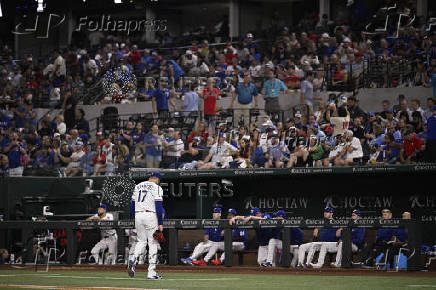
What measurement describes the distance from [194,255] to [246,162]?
223 centimetres

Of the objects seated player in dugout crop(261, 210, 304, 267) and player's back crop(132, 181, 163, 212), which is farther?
seated player in dugout crop(261, 210, 304, 267)

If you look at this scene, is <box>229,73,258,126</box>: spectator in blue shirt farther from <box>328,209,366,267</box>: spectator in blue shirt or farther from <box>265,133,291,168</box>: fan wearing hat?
<box>328,209,366,267</box>: spectator in blue shirt

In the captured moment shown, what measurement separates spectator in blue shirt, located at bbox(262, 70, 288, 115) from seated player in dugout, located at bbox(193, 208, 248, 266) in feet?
13.3

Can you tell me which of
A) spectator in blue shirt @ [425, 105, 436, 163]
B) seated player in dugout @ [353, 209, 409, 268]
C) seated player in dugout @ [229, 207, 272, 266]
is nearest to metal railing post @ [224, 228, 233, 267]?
seated player in dugout @ [229, 207, 272, 266]

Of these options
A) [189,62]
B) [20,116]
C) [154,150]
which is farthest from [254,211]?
Answer: [20,116]

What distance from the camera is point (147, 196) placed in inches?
543

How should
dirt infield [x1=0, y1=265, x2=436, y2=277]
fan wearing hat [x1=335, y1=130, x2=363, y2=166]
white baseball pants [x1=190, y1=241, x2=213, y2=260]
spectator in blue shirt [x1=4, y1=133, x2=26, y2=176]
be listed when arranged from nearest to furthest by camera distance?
dirt infield [x1=0, y1=265, x2=436, y2=277], fan wearing hat [x1=335, y1=130, x2=363, y2=166], white baseball pants [x1=190, y1=241, x2=213, y2=260], spectator in blue shirt [x1=4, y1=133, x2=26, y2=176]

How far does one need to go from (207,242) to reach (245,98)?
479 cm

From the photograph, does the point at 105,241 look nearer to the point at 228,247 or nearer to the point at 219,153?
the point at 219,153

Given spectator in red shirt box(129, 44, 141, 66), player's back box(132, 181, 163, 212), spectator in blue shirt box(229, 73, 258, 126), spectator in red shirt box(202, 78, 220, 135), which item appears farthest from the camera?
spectator in red shirt box(129, 44, 141, 66)

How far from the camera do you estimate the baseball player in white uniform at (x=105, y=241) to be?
19.0 meters

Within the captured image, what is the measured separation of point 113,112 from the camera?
24.9 meters

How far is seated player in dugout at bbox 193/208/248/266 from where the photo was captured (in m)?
18.3

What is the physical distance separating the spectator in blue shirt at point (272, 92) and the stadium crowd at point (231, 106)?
0.03 metres
